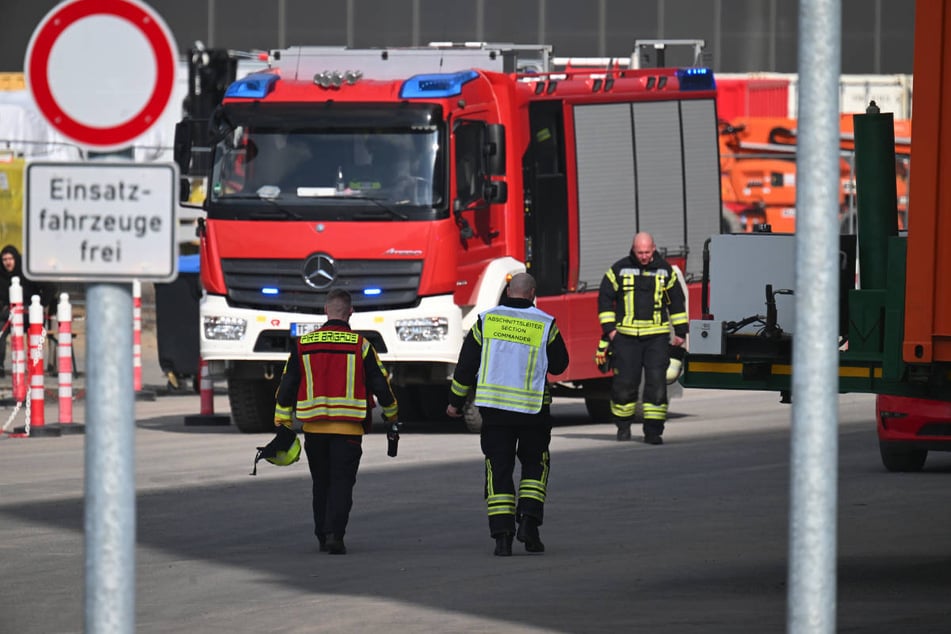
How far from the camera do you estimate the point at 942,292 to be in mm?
10211

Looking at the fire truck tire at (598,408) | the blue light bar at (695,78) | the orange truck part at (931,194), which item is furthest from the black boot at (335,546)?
the blue light bar at (695,78)

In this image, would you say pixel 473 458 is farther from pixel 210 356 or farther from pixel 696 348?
pixel 696 348

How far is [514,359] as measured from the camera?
1273cm

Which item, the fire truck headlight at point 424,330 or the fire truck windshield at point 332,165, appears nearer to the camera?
the fire truck windshield at point 332,165

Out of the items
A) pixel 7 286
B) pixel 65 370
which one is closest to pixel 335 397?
pixel 65 370

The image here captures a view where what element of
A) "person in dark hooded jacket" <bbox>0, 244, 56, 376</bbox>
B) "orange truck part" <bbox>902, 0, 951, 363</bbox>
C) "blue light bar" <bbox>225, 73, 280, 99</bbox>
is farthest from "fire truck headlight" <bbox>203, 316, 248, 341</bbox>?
"orange truck part" <bbox>902, 0, 951, 363</bbox>

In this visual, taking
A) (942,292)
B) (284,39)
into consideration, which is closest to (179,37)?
(284,39)

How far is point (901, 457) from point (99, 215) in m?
11.6

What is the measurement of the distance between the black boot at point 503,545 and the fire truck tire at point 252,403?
28.1 feet

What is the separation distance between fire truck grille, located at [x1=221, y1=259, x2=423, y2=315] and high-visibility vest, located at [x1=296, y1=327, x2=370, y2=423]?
725cm

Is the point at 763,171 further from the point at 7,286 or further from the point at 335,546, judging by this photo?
the point at 335,546

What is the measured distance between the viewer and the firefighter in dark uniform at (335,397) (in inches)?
501

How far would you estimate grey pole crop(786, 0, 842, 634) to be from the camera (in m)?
6.21

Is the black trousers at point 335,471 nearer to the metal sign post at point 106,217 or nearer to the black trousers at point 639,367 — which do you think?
the metal sign post at point 106,217
